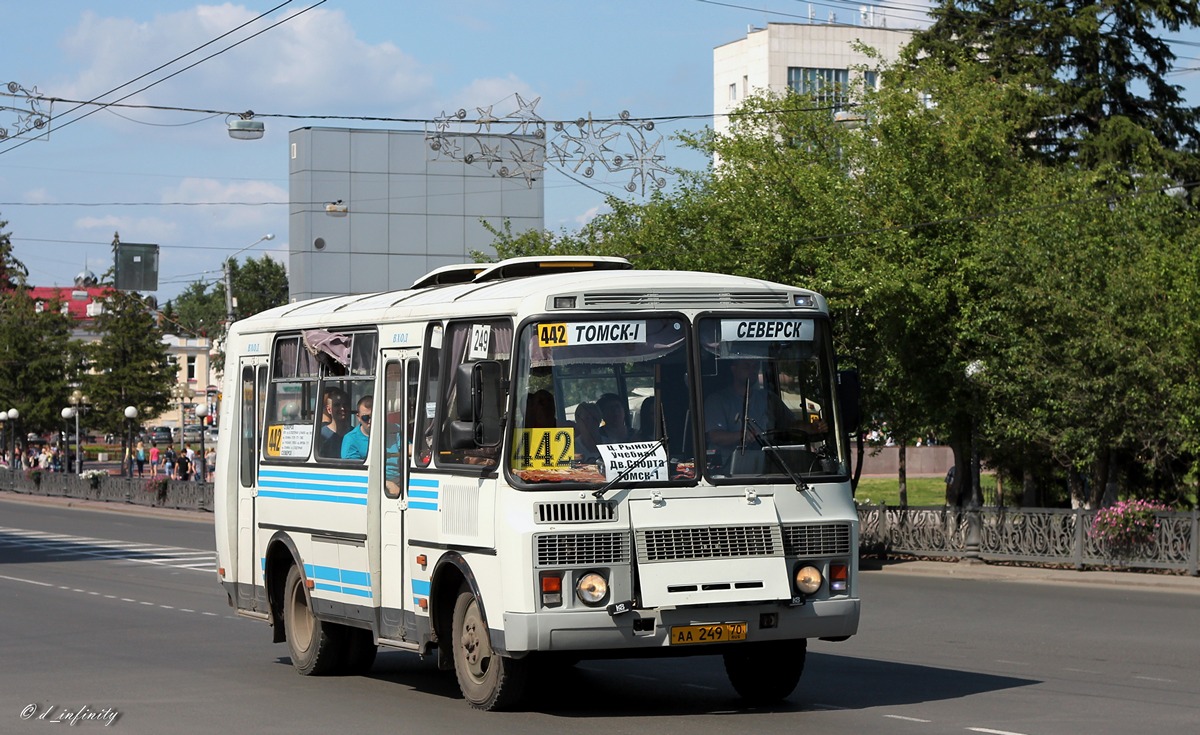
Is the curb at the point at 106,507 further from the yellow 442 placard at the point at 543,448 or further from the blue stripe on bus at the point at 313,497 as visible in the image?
the yellow 442 placard at the point at 543,448

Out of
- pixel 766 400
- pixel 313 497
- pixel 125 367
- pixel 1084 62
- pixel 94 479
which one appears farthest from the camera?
pixel 125 367

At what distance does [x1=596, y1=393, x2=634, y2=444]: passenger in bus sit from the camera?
35.2ft

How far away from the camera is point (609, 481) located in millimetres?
10562

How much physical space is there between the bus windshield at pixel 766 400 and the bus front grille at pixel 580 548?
799 millimetres

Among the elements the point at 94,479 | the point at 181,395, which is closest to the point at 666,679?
the point at 94,479

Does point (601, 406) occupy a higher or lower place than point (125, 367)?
lower

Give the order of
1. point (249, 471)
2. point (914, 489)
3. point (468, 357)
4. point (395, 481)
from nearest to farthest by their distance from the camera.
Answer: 1. point (468, 357)
2. point (395, 481)
3. point (249, 471)
4. point (914, 489)

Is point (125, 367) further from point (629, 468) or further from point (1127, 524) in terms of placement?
point (629, 468)

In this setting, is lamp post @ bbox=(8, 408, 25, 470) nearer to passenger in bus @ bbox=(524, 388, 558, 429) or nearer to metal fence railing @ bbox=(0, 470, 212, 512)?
metal fence railing @ bbox=(0, 470, 212, 512)

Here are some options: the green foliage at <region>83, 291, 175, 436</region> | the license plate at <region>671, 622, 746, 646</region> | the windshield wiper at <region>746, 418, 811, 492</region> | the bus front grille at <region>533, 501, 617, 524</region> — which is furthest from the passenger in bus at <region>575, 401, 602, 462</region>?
the green foliage at <region>83, 291, 175, 436</region>

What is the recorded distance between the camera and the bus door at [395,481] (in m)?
12.1

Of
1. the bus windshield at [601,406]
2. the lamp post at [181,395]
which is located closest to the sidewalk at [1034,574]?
the bus windshield at [601,406]

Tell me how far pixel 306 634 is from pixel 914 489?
50.8 metres

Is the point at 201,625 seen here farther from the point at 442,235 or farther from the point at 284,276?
the point at 284,276
